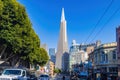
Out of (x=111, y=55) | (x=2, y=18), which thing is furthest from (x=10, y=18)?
(x=111, y=55)

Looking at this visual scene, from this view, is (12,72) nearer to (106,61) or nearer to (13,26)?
(13,26)

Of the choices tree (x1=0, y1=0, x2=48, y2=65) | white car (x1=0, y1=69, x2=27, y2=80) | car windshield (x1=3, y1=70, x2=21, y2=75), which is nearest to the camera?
white car (x1=0, y1=69, x2=27, y2=80)

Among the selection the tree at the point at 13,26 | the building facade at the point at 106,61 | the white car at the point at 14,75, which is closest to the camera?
the white car at the point at 14,75

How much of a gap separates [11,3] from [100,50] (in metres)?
26.7

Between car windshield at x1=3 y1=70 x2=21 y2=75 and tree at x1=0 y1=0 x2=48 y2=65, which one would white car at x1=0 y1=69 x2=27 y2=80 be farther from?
tree at x1=0 y1=0 x2=48 y2=65

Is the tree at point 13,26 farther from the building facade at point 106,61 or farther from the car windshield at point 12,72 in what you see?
the building facade at point 106,61

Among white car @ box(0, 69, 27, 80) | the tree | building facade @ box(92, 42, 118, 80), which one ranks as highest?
the tree

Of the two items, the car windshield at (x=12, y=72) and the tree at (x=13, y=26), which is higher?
the tree at (x=13, y=26)

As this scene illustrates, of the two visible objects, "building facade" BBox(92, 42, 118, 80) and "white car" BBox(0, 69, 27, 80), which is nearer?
"white car" BBox(0, 69, 27, 80)

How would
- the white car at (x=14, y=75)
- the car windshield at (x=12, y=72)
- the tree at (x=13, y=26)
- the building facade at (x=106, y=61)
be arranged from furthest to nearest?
1. the building facade at (x=106, y=61)
2. the tree at (x=13, y=26)
3. the car windshield at (x=12, y=72)
4. the white car at (x=14, y=75)

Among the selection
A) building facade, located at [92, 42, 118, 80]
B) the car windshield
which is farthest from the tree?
building facade, located at [92, 42, 118, 80]

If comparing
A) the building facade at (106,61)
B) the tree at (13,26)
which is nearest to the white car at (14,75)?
the tree at (13,26)

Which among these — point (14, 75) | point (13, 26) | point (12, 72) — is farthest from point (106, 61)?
point (14, 75)

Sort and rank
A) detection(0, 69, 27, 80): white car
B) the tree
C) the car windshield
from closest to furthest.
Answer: detection(0, 69, 27, 80): white car, the car windshield, the tree
